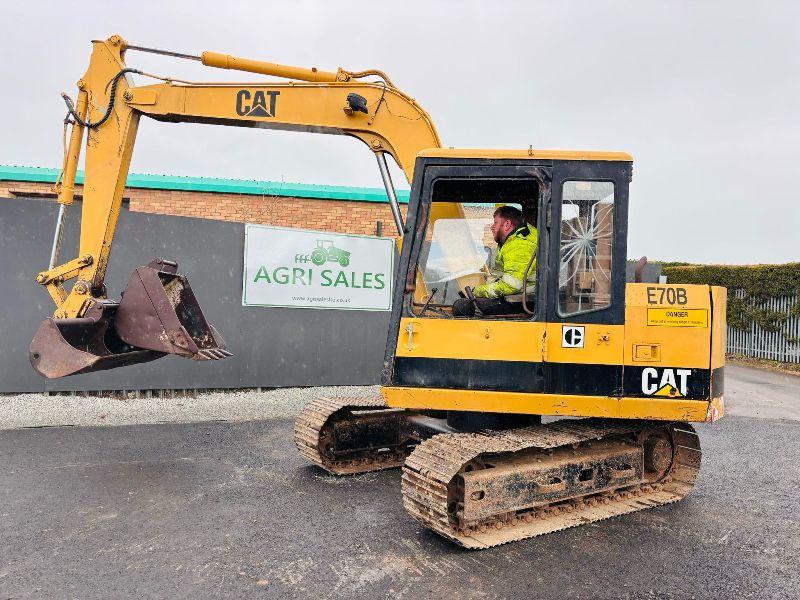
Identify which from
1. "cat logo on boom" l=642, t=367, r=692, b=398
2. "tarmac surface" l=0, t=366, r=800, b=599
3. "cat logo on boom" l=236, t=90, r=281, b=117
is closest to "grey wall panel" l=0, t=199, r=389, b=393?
"tarmac surface" l=0, t=366, r=800, b=599

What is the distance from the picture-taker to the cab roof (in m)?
4.65

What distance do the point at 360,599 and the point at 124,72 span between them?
474 centimetres

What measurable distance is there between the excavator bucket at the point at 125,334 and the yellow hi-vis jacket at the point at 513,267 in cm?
242

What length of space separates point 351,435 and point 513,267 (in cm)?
231

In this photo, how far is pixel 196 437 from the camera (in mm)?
6992

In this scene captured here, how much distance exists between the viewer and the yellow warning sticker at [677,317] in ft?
15.1

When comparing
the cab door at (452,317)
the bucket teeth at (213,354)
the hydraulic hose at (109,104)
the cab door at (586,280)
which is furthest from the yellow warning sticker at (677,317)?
the hydraulic hose at (109,104)

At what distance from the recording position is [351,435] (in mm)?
5910

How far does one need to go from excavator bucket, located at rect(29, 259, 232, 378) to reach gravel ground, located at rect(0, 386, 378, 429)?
2.53 m

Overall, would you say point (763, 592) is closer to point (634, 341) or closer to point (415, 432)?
point (634, 341)

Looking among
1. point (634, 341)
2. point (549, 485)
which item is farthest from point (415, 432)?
point (634, 341)

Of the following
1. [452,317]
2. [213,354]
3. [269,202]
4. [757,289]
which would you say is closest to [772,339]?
[757,289]

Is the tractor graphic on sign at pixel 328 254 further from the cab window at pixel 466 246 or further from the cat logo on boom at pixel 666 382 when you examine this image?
the cat logo on boom at pixel 666 382

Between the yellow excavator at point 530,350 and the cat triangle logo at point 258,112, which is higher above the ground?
the cat triangle logo at point 258,112
